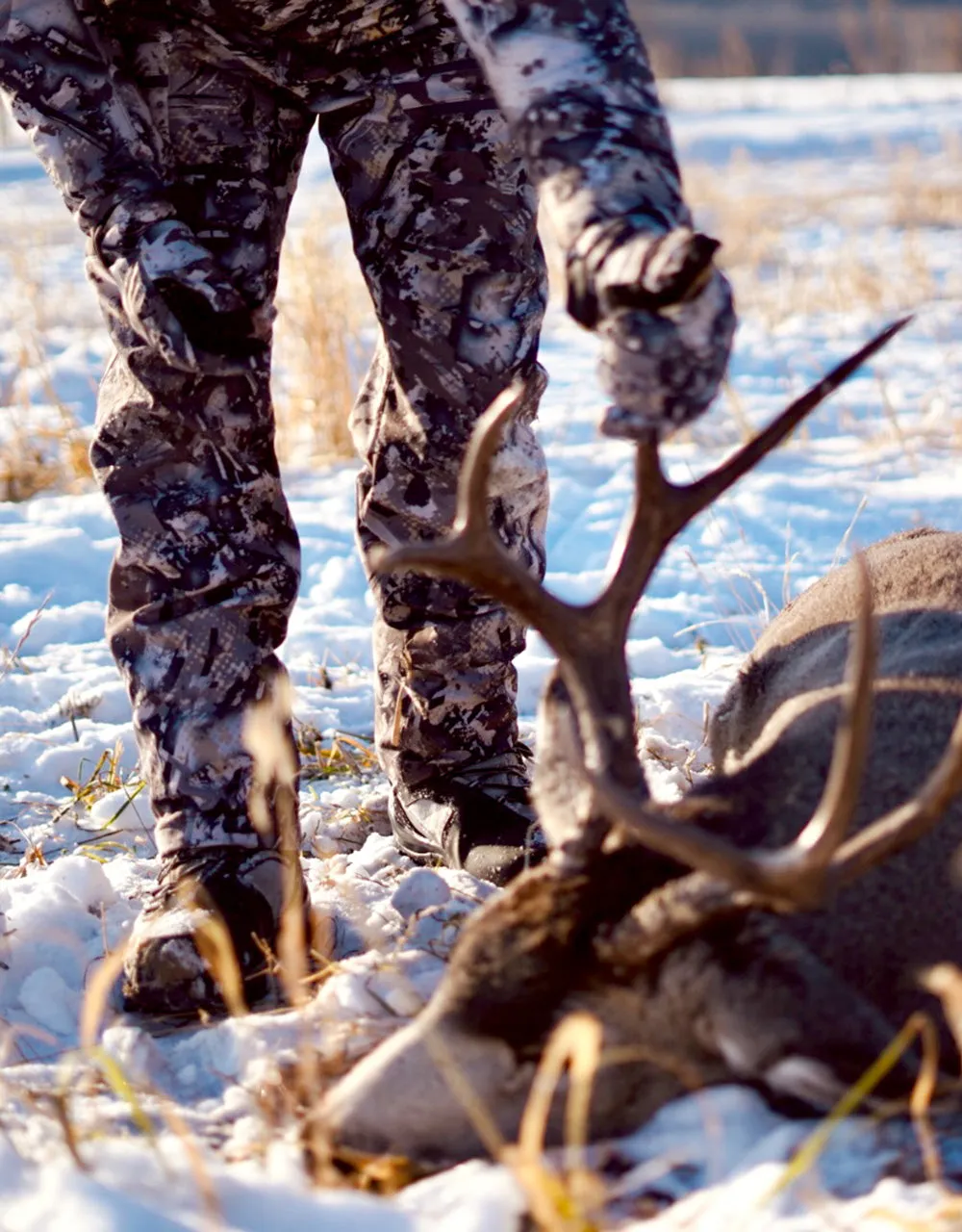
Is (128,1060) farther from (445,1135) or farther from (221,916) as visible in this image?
(445,1135)

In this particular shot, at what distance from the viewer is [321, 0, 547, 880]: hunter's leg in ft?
9.98

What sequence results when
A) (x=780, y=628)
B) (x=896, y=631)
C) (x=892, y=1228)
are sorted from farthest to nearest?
(x=780, y=628) < (x=896, y=631) < (x=892, y=1228)

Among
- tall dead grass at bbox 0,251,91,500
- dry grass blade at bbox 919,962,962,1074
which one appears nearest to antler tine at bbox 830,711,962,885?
dry grass blade at bbox 919,962,962,1074

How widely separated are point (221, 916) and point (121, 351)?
1.01m

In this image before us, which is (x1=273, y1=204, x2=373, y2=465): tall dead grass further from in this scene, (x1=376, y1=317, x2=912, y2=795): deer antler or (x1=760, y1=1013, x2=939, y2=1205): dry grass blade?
(x1=760, y1=1013, x2=939, y2=1205): dry grass blade

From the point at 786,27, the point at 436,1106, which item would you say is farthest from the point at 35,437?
the point at 786,27

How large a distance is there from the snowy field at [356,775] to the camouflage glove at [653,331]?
2.77 ft

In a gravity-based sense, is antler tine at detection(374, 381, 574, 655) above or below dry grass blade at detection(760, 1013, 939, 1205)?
above

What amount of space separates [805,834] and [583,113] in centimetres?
105

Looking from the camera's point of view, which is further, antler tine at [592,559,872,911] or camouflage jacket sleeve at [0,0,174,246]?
camouflage jacket sleeve at [0,0,174,246]

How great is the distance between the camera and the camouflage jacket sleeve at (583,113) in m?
2.18

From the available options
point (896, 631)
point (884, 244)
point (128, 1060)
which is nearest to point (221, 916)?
point (128, 1060)

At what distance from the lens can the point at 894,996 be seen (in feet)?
6.82

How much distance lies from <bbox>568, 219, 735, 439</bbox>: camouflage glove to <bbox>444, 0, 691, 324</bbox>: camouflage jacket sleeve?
52mm
